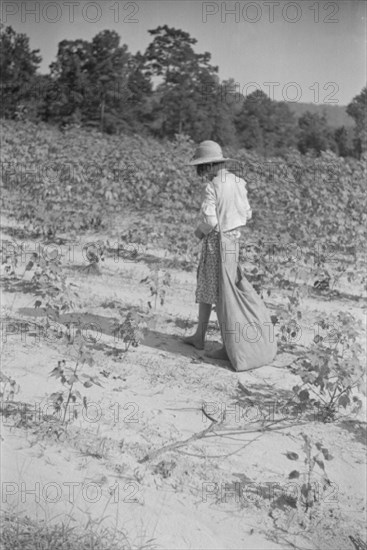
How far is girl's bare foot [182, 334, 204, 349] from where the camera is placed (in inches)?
170

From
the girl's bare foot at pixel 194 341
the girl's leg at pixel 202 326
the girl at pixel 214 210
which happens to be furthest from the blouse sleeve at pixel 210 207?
the girl's bare foot at pixel 194 341

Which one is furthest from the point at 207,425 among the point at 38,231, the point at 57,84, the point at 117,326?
the point at 57,84

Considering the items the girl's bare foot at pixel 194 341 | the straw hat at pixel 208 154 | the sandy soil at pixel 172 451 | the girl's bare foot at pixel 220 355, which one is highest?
the straw hat at pixel 208 154

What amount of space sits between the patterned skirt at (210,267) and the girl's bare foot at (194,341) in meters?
0.28

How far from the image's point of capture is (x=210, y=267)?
4.12 metres

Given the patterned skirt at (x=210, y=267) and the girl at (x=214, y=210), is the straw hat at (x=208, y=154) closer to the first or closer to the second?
the girl at (x=214, y=210)

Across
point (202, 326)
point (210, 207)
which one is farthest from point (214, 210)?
point (202, 326)

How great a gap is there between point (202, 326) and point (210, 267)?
393 mm

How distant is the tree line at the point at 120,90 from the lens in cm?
1892

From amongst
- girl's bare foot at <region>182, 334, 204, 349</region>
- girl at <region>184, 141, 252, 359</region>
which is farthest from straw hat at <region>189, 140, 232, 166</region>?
girl's bare foot at <region>182, 334, 204, 349</region>

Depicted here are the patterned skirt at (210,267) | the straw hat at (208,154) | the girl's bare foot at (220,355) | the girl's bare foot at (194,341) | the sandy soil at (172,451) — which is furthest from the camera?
the girl's bare foot at (194,341)

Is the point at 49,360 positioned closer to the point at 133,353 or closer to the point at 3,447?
the point at 133,353

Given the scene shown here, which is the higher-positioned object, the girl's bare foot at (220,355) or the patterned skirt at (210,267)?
the patterned skirt at (210,267)

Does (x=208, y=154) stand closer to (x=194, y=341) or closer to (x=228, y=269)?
(x=228, y=269)
